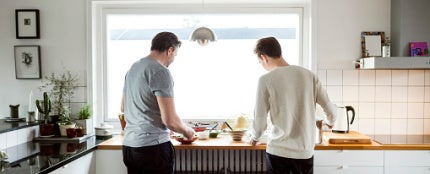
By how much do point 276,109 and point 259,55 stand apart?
1.11 feet

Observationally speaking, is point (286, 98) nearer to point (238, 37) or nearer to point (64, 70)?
point (238, 37)

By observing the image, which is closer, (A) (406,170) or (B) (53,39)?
(A) (406,170)

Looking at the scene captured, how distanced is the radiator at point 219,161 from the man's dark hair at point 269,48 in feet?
3.24

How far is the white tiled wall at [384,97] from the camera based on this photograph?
2.96m

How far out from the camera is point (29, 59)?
304 cm

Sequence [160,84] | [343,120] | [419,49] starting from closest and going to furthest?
[160,84]
[419,49]
[343,120]

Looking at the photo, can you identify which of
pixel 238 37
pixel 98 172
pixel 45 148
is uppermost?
pixel 238 37

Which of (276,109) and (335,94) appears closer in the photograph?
(276,109)

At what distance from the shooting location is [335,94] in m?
2.98

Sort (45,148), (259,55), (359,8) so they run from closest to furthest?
(259,55) < (45,148) < (359,8)

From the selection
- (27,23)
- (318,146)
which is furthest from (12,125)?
(318,146)

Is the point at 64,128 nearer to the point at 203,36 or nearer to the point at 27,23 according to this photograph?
the point at 27,23

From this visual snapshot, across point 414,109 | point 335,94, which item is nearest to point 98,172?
point 335,94

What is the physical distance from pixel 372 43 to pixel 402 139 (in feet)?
2.51
